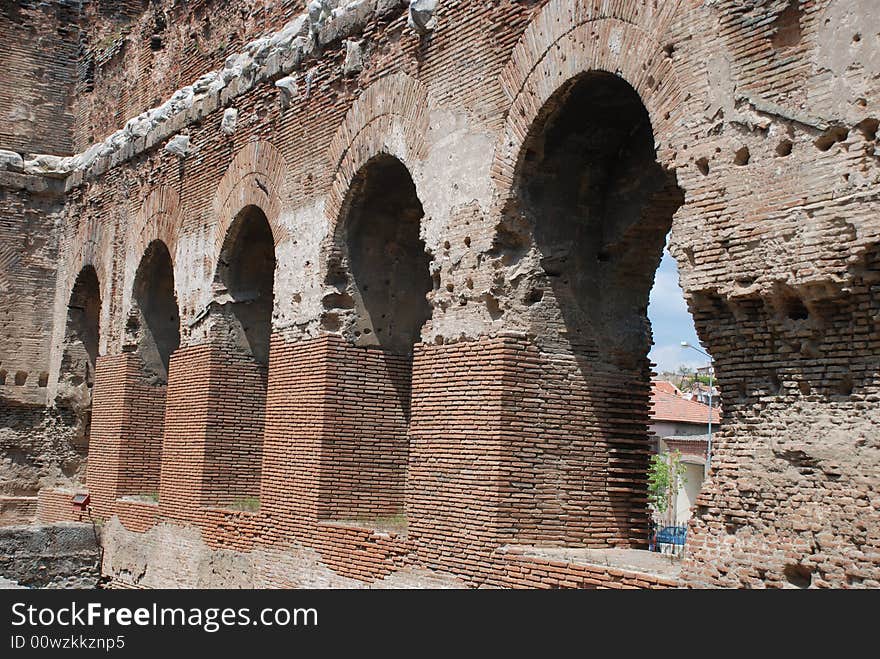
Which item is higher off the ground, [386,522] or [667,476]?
[667,476]

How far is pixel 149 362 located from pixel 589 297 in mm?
7350

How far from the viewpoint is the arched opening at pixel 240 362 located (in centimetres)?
1093

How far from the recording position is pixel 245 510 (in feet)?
34.4

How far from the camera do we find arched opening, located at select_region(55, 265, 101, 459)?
50.2ft

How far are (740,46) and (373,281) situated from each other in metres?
4.45

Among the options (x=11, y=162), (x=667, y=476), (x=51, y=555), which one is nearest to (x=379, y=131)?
(x=51, y=555)

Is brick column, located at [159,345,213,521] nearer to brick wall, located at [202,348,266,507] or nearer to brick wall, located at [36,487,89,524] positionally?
brick wall, located at [202,348,266,507]

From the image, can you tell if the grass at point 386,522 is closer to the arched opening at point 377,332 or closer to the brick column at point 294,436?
the arched opening at point 377,332

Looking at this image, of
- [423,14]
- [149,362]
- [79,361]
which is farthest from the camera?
[79,361]

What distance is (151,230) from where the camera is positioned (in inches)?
508

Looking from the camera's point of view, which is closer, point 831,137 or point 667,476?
point 831,137

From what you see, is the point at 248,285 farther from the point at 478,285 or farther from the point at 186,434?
the point at 478,285

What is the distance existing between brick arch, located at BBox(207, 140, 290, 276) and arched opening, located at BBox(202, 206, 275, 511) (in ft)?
0.46

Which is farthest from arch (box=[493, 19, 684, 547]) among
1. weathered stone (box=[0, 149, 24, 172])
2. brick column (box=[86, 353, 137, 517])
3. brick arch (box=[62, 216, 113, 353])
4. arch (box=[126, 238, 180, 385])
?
weathered stone (box=[0, 149, 24, 172])
